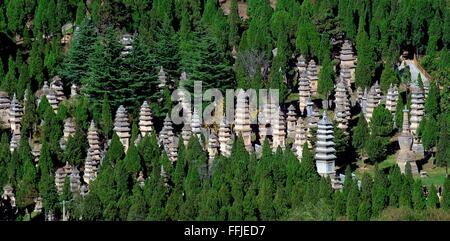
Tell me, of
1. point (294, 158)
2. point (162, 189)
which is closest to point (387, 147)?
point (294, 158)

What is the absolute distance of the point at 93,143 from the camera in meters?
70.1

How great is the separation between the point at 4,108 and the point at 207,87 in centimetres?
1046

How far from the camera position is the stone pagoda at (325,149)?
64375mm

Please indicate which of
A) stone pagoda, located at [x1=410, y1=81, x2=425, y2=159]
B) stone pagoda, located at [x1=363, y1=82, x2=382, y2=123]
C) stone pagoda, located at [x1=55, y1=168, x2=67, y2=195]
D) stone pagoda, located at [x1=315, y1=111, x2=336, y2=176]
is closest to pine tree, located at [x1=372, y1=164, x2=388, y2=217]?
stone pagoda, located at [x1=315, y1=111, x2=336, y2=176]

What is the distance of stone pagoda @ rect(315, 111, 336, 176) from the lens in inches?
2534

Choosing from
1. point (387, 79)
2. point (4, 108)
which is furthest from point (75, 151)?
point (387, 79)

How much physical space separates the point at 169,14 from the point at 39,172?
24.3 m

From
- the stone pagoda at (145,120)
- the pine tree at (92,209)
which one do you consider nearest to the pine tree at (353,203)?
the pine tree at (92,209)

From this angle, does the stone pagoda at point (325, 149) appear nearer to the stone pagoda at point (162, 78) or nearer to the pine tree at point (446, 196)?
the pine tree at point (446, 196)

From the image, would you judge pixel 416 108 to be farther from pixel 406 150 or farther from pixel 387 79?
pixel 387 79

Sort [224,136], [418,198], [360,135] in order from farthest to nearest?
[224,136]
[360,135]
[418,198]

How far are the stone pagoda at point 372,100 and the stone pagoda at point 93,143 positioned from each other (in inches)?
497

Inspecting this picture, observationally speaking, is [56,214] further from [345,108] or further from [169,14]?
[169,14]

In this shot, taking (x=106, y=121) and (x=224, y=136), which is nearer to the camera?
(x=224, y=136)
